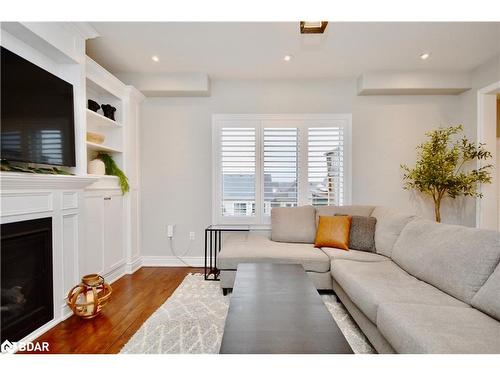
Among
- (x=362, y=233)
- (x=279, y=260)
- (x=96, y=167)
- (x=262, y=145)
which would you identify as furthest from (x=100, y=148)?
(x=362, y=233)

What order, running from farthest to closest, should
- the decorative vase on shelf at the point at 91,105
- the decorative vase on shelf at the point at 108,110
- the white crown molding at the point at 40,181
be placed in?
the decorative vase on shelf at the point at 108,110
the decorative vase on shelf at the point at 91,105
the white crown molding at the point at 40,181

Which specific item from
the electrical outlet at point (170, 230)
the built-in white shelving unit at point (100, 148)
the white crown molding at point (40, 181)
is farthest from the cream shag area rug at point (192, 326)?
the built-in white shelving unit at point (100, 148)

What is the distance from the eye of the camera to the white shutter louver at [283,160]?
4004 mm

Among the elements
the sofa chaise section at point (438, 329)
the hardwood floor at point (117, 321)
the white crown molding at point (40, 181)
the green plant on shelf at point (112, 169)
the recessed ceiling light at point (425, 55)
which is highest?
the recessed ceiling light at point (425, 55)

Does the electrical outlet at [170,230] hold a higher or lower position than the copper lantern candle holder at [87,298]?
higher

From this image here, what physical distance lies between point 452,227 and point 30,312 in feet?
10.5

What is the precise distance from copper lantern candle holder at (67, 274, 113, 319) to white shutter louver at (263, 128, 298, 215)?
2.44 meters

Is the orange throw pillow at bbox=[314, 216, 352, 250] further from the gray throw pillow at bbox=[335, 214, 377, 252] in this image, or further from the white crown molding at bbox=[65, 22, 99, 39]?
the white crown molding at bbox=[65, 22, 99, 39]

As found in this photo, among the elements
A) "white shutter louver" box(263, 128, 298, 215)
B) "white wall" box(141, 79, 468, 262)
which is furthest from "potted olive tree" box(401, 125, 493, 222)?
"white shutter louver" box(263, 128, 298, 215)

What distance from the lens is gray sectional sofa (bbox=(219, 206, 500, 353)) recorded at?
134 centimetres

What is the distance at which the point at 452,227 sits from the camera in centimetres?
208

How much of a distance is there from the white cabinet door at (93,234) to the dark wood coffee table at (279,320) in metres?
1.77

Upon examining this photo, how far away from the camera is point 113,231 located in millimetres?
3383

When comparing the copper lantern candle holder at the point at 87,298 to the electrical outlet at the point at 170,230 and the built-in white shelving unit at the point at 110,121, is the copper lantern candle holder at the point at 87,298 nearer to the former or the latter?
the built-in white shelving unit at the point at 110,121
